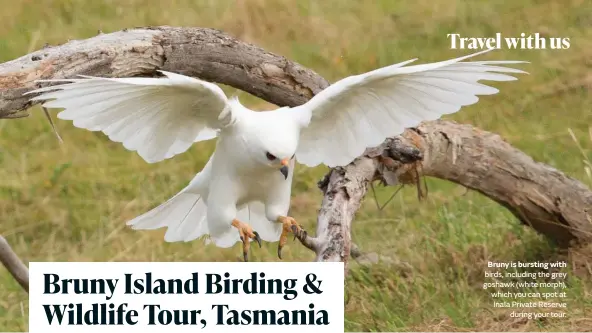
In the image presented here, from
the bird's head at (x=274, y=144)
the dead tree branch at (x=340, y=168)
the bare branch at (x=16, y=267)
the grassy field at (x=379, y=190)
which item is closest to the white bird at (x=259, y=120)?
the bird's head at (x=274, y=144)

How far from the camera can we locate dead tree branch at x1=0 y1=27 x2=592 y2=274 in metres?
3.08

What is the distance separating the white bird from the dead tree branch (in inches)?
4.2

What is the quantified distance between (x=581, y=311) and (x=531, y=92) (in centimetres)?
210

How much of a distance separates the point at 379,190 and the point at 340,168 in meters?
1.90

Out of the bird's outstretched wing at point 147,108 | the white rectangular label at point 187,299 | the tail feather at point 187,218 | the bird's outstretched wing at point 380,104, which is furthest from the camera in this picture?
the tail feather at point 187,218

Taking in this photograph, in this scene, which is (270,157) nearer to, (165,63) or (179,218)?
(165,63)

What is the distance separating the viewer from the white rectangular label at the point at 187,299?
11.1ft

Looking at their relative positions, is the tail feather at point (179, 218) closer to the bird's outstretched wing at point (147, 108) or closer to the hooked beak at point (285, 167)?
the bird's outstretched wing at point (147, 108)

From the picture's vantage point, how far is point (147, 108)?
3.00 meters

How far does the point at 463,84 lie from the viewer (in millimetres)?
3143

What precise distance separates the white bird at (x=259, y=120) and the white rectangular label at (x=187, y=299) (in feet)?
0.57

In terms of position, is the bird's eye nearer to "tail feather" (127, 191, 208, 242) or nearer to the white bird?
the white bird

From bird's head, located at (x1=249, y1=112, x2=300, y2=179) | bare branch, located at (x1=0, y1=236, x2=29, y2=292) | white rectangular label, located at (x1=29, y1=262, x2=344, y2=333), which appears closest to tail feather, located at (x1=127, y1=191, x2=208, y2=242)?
white rectangular label, located at (x1=29, y1=262, x2=344, y2=333)

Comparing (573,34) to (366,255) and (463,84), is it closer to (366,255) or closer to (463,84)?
(366,255)
